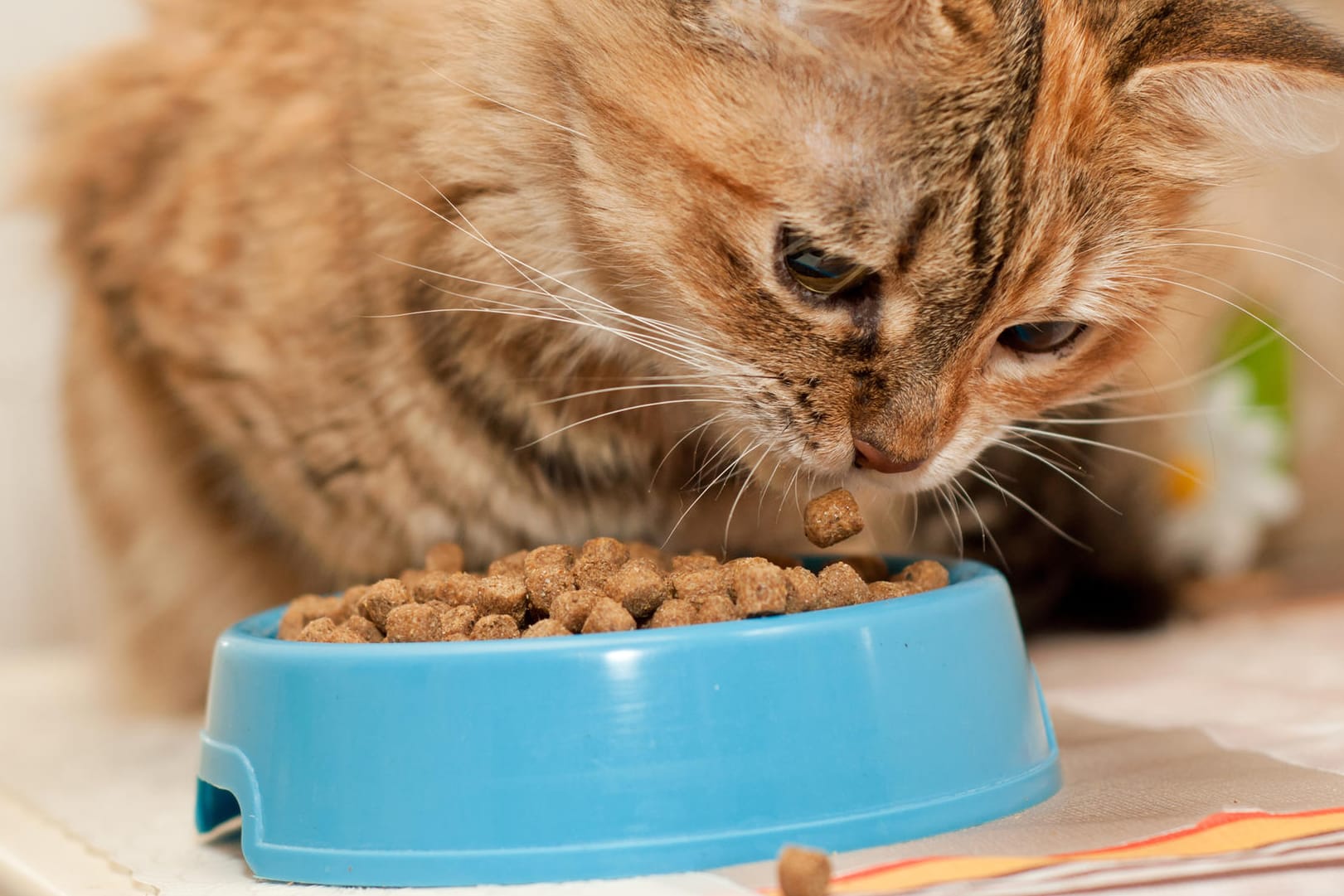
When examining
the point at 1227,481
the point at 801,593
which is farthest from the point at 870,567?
the point at 1227,481

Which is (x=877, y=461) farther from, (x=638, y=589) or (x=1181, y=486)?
(x=1181, y=486)

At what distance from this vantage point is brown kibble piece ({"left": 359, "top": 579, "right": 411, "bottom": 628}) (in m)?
1.11

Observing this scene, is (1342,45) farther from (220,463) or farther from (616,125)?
(220,463)

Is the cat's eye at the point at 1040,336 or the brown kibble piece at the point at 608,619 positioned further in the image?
the cat's eye at the point at 1040,336

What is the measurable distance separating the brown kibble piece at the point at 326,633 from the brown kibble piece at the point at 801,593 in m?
0.34

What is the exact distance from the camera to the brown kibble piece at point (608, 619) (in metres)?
1.01

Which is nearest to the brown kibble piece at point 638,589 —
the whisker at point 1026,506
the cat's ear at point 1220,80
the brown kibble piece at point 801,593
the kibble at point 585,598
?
the kibble at point 585,598

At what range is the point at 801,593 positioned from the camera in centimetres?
106

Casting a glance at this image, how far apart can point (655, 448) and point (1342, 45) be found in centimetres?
74

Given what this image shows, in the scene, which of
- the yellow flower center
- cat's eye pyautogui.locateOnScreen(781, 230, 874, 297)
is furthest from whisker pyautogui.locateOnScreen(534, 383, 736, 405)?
the yellow flower center

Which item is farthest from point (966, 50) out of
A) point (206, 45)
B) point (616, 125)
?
point (206, 45)

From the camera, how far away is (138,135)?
1.62 m

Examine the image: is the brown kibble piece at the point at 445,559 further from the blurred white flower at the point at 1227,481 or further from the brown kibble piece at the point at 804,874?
the blurred white flower at the point at 1227,481

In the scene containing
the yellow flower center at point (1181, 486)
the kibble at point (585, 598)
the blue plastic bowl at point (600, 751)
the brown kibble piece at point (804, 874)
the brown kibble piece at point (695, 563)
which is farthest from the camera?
the yellow flower center at point (1181, 486)
